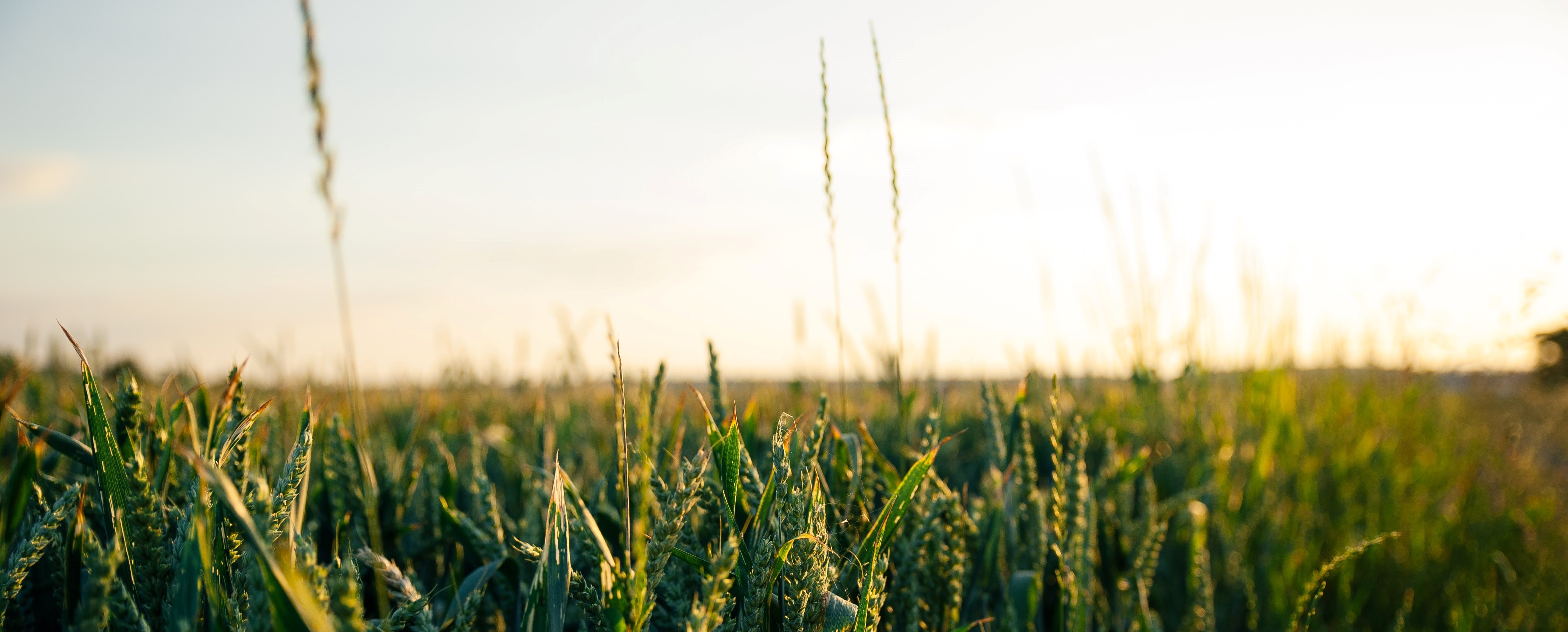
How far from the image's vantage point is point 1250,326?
12.6 feet

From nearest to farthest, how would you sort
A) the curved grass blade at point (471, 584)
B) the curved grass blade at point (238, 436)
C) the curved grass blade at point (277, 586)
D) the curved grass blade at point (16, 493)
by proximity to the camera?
1. the curved grass blade at point (277, 586)
2. the curved grass blade at point (16, 493)
3. the curved grass blade at point (238, 436)
4. the curved grass blade at point (471, 584)

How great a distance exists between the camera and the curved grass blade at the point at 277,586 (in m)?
0.46

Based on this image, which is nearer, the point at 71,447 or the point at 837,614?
the point at 837,614

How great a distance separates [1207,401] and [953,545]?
2.45 meters

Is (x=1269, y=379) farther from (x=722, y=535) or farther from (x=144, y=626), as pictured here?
(x=144, y=626)

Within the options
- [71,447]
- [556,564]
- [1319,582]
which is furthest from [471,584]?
[1319,582]

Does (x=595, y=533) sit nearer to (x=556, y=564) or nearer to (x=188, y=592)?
(x=556, y=564)

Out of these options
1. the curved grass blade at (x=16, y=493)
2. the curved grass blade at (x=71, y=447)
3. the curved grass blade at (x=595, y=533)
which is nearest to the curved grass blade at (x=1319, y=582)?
the curved grass blade at (x=595, y=533)

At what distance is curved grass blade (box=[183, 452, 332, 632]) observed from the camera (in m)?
0.46

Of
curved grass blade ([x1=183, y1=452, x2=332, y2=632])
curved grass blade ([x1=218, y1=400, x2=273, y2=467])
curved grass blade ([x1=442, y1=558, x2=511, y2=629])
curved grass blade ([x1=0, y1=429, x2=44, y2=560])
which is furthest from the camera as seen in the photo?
curved grass blade ([x1=442, y1=558, x2=511, y2=629])

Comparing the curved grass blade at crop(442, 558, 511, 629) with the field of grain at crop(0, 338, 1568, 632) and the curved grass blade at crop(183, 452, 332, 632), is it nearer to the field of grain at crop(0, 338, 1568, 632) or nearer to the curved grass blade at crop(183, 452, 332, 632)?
the field of grain at crop(0, 338, 1568, 632)

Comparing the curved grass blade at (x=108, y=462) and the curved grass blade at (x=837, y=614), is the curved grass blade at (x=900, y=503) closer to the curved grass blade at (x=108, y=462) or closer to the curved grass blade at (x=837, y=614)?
the curved grass blade at (x=837, y=614)

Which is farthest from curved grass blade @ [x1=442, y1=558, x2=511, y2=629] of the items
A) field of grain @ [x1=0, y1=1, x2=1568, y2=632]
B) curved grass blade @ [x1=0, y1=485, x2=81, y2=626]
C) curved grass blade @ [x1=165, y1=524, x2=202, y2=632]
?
curved grass blade @ [x1=0, y1=485, x2=81, y2=626]

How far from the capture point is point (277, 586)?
0.53 metres
